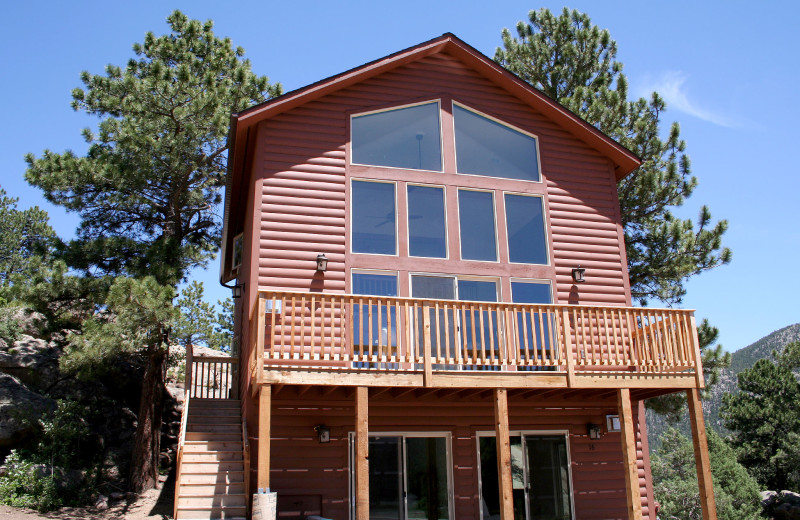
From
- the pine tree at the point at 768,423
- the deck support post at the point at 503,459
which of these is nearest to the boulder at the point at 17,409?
the deck support post at the point at 503,459

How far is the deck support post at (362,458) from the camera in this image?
29.7 feet

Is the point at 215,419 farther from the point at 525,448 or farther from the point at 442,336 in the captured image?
the point at 525,448

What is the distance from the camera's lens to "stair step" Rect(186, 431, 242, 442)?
1152 centimetres

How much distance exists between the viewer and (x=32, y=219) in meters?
31.2

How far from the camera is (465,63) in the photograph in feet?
45.6

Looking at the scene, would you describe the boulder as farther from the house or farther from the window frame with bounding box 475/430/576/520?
the window frame with bounding box 475/430/576/520

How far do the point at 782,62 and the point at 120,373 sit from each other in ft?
58.1

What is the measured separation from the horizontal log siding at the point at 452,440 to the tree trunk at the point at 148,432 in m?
5.96

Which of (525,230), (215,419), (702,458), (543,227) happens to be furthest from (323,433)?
(702,458)

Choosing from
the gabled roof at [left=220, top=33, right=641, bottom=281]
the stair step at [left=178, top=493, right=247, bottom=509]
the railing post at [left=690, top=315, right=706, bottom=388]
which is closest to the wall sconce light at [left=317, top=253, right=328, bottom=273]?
the gabled roof at [left=220, top=33, right=641, bottom=281]

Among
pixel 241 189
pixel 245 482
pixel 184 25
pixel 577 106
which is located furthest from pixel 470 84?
pixel 184 25

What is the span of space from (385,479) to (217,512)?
2.72 metres

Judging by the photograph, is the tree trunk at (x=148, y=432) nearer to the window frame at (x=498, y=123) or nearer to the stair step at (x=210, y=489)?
the stair step at (x=210, y=489)

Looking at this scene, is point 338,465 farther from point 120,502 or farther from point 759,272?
point 759,272
